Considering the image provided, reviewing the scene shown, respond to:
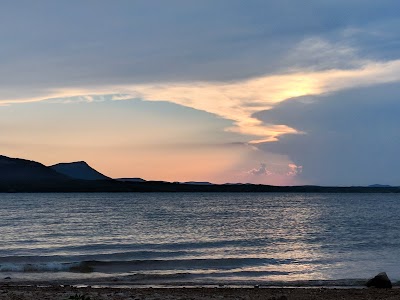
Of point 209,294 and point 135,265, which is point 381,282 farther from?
point 135,265

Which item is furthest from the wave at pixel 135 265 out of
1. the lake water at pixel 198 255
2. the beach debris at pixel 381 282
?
the beach debris at pixel 381 282

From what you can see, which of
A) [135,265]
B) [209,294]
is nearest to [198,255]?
[135,265]

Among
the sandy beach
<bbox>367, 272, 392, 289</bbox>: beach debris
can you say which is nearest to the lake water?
<bbox>367, 272, 392, 289</bbox>: beach debris

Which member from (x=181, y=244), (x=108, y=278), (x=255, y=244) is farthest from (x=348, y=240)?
(x=108, y=278)

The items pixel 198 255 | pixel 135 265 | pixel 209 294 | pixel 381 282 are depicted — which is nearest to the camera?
pixel 209 294

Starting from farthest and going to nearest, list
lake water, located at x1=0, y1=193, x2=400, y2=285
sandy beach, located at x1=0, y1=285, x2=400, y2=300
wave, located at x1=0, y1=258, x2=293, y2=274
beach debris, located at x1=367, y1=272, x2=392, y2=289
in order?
wave, located at x1=0, y1=258, x2=293, y2=274
lake water, located at x1=0, y1=193, x2=400, y2=285
beach debris, located at x1=367, y1=272, x2=392, y2=289
sandy beach, located at x1=0, y1=285, x2=400, y2=300

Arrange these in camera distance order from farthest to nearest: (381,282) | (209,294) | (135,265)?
(135,265) < (381,282) < (209,294)

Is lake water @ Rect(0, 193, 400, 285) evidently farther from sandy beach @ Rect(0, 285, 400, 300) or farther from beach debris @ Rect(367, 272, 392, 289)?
sandy beach @ Rect(0, 285, 400, 300)

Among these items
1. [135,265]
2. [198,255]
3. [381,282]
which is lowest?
[135,265]

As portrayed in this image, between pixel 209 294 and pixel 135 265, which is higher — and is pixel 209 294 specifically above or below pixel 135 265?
above

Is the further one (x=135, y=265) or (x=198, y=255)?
(x=198, y=255)

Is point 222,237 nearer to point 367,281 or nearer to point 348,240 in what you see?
point 348,240

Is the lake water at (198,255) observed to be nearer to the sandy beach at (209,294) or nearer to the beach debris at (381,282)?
the beach debris at (381,282)

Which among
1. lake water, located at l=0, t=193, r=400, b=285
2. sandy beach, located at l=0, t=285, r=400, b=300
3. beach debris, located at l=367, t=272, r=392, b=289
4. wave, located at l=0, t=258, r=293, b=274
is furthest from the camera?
wave, located at l=0, t=258, r=293, b=274
